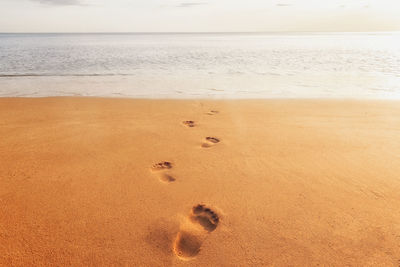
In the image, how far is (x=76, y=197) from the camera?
89.0 inches

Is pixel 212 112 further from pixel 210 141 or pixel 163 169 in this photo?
pixel 163 169

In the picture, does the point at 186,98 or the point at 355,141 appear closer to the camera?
the point at 355,141

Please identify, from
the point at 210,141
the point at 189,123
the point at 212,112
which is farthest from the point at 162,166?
the point at 212,112

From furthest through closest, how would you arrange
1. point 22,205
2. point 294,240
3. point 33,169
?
1. point 33,169
2. point 22,205
3. point 294,240

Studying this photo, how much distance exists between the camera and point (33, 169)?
274 cm

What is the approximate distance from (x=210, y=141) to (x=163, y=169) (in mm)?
992

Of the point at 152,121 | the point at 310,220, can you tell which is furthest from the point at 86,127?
the point at 310,220

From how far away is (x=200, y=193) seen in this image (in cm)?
235

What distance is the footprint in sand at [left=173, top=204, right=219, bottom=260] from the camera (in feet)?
5.63

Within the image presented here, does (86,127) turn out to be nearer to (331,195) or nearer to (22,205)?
(22,205)

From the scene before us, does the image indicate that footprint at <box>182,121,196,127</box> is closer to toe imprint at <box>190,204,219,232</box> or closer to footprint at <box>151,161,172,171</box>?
footprint at <box>151,161,172,171</box>

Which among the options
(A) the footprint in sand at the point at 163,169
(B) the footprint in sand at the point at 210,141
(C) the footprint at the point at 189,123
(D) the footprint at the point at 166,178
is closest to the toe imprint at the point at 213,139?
(B) the footprint in sand at the point at 210,141

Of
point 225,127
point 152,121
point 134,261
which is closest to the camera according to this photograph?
point 134,261

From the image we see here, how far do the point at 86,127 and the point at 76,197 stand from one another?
2.14 m
